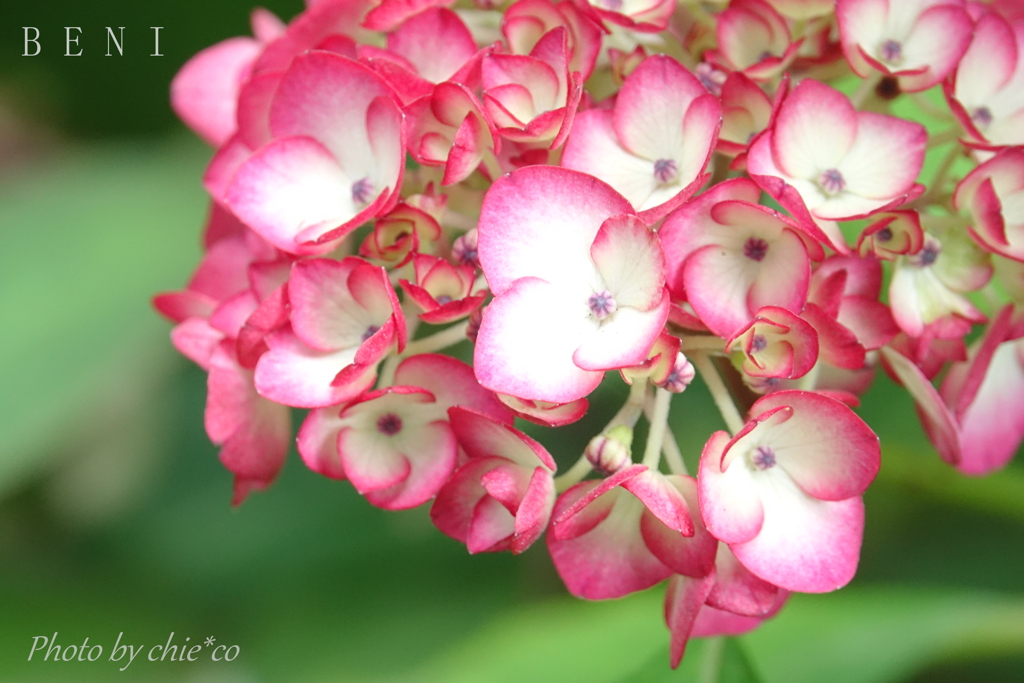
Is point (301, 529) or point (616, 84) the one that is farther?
point (301, 529)

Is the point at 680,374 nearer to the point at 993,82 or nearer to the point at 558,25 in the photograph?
the point at 558,25

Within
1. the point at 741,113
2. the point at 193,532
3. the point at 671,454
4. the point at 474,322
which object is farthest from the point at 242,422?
the point at 193,532

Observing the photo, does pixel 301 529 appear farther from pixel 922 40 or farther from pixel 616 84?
pixel 922 40

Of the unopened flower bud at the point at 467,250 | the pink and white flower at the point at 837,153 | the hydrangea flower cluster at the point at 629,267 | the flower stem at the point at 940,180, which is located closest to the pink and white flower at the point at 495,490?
the hydrangea flower cluster at the point at 629,267

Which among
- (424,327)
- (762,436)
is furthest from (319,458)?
(424,327)

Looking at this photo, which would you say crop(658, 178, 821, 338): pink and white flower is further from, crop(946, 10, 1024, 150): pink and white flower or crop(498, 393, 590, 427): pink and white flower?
crop(946, 10, 1024, 150): pink and white flower

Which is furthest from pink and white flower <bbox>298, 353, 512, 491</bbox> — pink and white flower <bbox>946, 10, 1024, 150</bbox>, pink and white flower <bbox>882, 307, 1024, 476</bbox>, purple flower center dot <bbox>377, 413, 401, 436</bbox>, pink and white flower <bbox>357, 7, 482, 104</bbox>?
pink and white flower <bbox>946, 10, 1024, 150</bbox>
